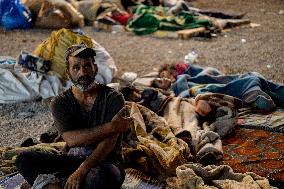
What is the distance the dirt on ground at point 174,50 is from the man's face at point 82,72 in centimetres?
183

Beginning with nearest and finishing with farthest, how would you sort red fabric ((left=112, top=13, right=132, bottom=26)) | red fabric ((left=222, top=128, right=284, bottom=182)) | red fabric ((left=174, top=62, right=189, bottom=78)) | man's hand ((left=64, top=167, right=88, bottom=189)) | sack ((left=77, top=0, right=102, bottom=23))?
1. man's hand ((left=64, top=167, right=88, bottom=189))
2. red fabric ((left=222, top=128, right=284, bottom=182))
3. red fabric ((left=174, top=62, right=189, bottom=78))
4. red fabric ((left=112, top=13, right=132, bottom=26))
5. sack ((left=77, top=0, right=102, bottom=23))

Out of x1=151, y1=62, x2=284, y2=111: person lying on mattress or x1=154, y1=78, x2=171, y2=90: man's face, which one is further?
x1=154, y1=78, x2=171, y2=90: man's face

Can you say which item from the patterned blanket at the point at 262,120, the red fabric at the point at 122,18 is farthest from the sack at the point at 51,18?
the patterned blanket at the point at 262,120

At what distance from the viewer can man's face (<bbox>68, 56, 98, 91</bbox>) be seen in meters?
3.35

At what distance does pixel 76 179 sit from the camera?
3.21 meters

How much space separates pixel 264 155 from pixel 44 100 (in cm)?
253

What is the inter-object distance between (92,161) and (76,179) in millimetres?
157

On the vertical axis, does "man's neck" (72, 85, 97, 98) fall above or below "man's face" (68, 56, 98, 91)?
below

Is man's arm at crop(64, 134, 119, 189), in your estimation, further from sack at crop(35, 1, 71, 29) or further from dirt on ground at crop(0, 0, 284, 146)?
sack at crop(35, 1, 71, 29)

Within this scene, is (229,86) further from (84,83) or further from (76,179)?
(76,179)

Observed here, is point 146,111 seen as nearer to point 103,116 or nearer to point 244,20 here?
point 103,116

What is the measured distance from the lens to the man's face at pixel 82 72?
3346 mm

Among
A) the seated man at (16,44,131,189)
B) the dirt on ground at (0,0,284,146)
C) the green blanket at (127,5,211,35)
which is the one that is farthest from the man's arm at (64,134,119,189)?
the green blanket at (127,5,211,35)

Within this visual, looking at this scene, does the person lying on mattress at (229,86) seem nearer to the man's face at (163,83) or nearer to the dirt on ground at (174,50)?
the man's face at (163,83)
